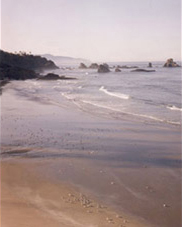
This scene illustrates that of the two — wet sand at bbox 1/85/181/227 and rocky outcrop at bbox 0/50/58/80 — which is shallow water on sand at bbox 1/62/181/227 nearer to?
wet sand at bbox 1/85/181/227

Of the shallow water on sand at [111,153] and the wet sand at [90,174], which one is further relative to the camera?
the shallow water on sand at [111,153]

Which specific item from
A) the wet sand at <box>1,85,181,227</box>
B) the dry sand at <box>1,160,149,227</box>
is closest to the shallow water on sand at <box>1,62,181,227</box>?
the wet sand at <box>1,85,181,227</box>

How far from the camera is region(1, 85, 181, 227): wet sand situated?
769 centimetres

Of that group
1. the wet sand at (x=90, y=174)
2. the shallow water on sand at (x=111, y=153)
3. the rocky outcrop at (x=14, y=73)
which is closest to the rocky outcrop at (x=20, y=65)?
the rocky outcrop at (x=14, y=73)

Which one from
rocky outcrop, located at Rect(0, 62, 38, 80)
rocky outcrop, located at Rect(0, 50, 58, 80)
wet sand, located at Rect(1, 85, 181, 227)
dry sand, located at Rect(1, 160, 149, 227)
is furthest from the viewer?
rocky outcrop, located at Rect(0, 50, 58, 80)

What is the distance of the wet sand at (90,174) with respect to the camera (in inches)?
303

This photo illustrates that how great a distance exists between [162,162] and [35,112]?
1207cm

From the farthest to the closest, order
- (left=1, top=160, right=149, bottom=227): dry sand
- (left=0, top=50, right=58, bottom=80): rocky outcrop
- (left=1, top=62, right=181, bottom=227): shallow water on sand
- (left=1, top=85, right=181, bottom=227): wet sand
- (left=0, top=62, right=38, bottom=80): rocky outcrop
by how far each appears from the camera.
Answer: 1. (left=0, top=50, right=58, bottom=80): rocky outcrop
2. (left=0, top=62, right=38, bottom=80): rocky outcrop
3. (left=1, top=62, right=181, bottom=227): shallow water on sand
4. (left=1, top=85, right=181, bottom=227): wet sand
5. (left=1, top=160, right=149, bottom=227): dry sand

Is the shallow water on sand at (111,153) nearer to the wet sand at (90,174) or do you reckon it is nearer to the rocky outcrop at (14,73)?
the wet sand at (90,174)

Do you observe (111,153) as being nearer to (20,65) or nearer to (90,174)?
(90,174)

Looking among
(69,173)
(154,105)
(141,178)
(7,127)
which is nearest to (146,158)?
(141,178)

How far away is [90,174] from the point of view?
10406 mm

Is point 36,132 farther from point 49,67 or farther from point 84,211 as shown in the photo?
point 49,67

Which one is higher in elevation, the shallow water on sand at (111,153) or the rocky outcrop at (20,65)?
the rocky outcrop at (20,65)
